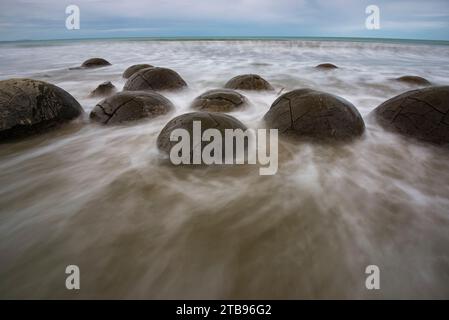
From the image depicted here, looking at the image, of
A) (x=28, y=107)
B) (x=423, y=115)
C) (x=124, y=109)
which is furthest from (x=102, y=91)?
(x=423, y=115)

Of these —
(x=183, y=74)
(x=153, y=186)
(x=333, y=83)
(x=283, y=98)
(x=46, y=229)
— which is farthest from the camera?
(x=183, y=74)

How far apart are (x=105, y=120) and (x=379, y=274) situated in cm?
416

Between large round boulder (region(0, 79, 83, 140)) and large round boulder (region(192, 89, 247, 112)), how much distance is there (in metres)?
2.20

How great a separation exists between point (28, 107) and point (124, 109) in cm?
126

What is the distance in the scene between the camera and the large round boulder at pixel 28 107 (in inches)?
138

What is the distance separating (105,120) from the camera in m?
4.30

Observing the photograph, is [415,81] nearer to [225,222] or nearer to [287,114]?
[287,114]

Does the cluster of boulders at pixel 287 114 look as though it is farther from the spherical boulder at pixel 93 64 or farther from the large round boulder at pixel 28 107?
the spherical boulder at pixel 93 64

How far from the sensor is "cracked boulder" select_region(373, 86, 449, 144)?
336 centimetres

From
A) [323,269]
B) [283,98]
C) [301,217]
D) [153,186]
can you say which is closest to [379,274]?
[323,269]

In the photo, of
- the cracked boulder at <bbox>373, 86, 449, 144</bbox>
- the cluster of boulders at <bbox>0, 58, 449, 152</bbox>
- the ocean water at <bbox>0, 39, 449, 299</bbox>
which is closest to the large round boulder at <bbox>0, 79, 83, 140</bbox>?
the cluster of boulders at <bbox>0, 58, 449, 152</bbox>

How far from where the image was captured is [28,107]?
11.9ft
